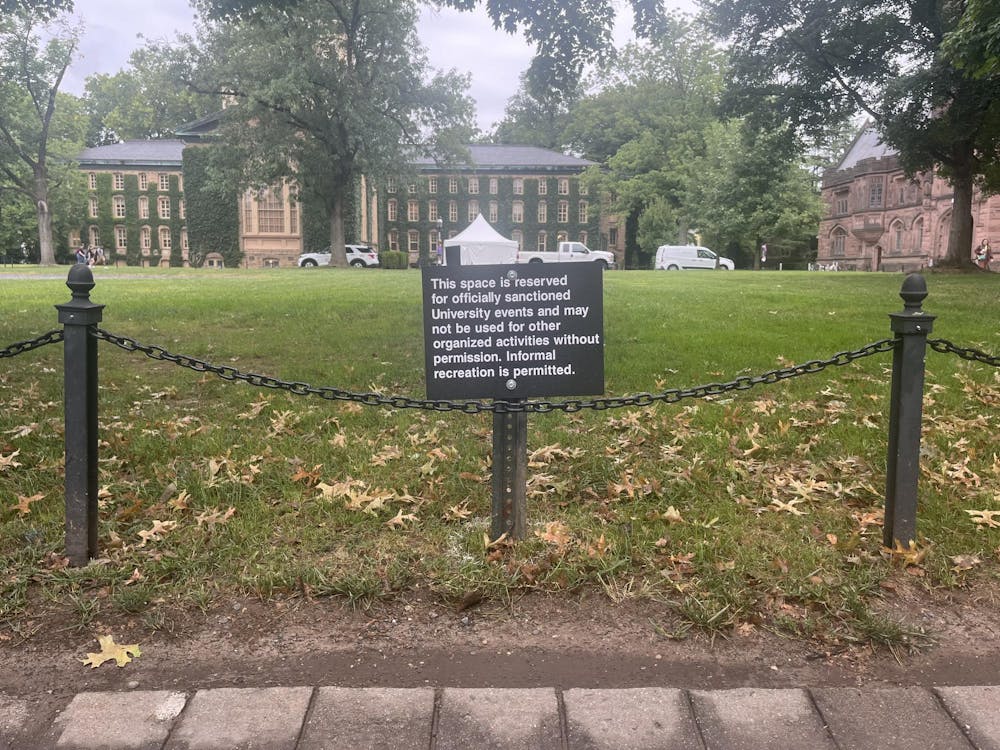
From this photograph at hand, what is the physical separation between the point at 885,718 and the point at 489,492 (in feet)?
8.31

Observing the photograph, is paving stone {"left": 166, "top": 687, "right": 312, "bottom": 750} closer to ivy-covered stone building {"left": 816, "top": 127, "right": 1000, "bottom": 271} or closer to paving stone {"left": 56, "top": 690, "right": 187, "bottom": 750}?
paving stone {"left": 56, "top": 690, "right": 187, "bottom": 750}

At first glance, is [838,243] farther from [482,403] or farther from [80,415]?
[80,415]

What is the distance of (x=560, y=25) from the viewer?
32.8ft

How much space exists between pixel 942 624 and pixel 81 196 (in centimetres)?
6750

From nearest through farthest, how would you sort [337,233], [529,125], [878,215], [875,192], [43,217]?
1. [337,233]
2. [43,217]
3. [878,215]
4. [875,192]
5. [529,125]

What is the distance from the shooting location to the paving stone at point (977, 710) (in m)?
2.53

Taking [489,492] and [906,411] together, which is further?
[489,492]

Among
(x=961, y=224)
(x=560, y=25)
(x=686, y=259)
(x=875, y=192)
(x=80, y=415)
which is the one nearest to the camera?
(x=80, y=415)

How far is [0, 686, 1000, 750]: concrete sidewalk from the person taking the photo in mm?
A: 2518

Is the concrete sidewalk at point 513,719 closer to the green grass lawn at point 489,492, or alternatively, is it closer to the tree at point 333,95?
the green grass lawn at point 489,492

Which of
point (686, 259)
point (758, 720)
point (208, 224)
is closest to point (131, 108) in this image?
point (208, 224)

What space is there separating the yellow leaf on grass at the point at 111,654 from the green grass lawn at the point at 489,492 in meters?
0.19

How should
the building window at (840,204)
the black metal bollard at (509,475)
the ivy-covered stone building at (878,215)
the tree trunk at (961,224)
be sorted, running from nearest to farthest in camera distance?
1. the black metal bollard at (509,475)
2. the tree trunk at (961,224)
3. the ivy-covered stone building at (878,215)
4. the building window at (840,204)

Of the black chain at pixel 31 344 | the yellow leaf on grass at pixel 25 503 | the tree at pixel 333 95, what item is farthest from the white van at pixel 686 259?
the black chain at pixel 31 344
